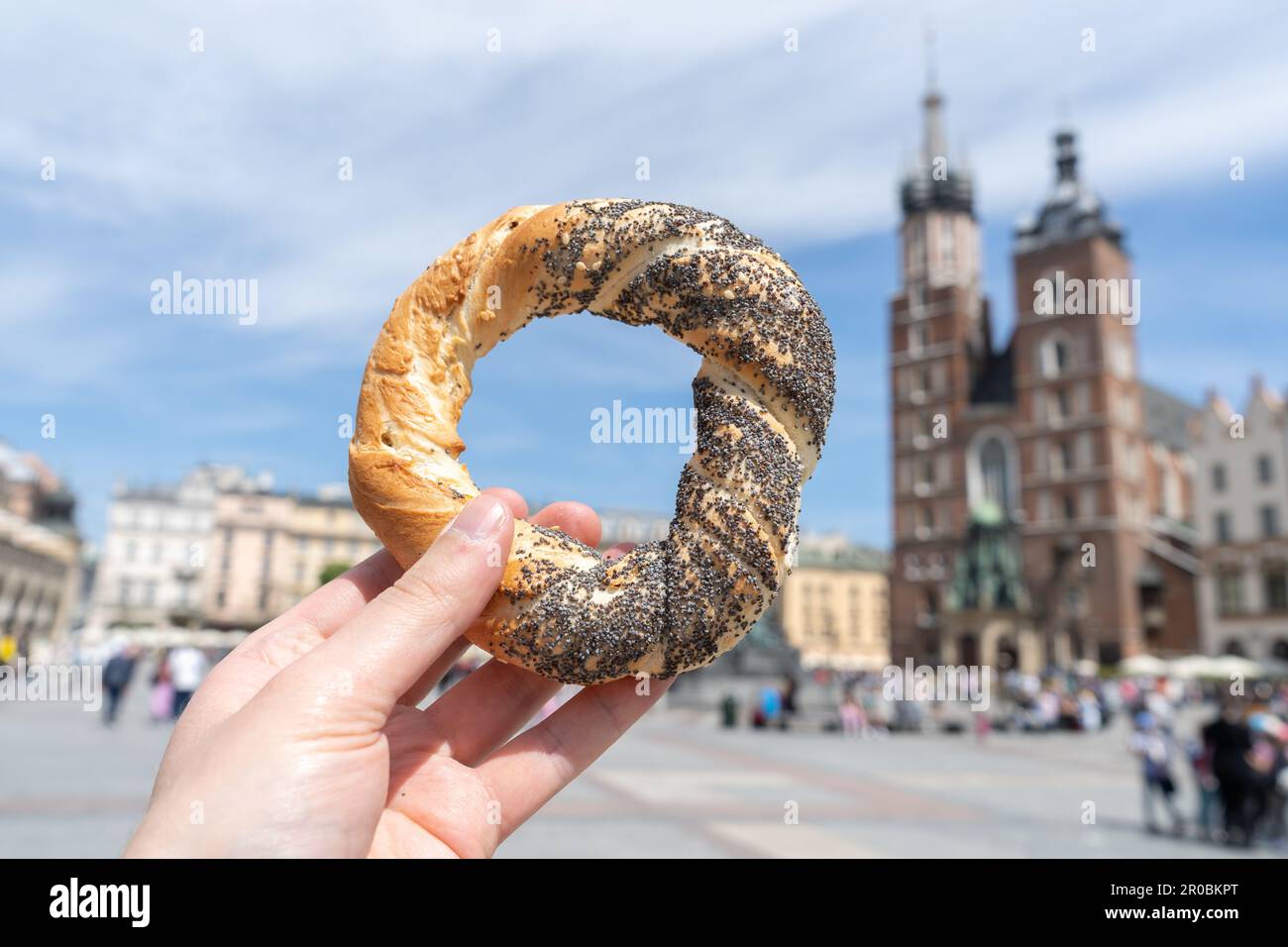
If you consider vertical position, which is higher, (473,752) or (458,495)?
(458,495)

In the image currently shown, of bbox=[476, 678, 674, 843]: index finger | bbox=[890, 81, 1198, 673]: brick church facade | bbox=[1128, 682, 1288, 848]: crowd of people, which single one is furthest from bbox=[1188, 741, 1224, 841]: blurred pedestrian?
bbox=[890, 81, 1198, 673]: brick church facade

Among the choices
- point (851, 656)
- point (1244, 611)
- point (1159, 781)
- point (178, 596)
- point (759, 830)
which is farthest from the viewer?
point (851, 656)

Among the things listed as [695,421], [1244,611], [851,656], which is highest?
[695,421]

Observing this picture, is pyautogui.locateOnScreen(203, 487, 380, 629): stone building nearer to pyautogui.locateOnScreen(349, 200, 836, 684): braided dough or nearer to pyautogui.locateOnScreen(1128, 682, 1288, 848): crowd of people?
pyautogui.locateOnScreen(1128, 682, 1288, 848): crowd of people

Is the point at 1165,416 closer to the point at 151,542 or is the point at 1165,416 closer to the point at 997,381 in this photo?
the point at 997,381

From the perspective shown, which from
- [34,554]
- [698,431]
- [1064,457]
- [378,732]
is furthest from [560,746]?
[1064,457]
